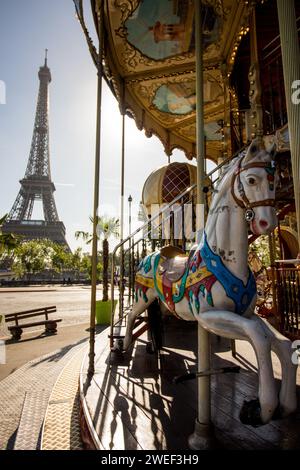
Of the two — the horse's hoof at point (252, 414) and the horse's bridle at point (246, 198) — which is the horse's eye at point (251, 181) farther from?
the horse's hoof at point (252, 414)

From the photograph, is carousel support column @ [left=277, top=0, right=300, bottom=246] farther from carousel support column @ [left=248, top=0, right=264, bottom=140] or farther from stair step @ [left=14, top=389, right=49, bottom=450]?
stair step @ [left=14, top=389, right=49, bottom=450]

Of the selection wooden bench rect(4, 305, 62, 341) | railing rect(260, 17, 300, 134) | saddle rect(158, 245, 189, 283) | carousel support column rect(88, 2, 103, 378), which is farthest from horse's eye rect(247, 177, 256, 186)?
wooden bench rect(4, 305, 62, 341)

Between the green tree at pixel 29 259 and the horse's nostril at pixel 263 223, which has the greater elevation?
the green tree at pixel 29 259

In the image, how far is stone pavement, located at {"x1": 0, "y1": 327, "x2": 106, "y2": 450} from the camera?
3.82 metres

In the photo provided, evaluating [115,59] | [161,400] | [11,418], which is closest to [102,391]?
[161,400]

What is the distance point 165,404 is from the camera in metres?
3.07

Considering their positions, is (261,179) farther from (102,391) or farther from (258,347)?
(102,391)

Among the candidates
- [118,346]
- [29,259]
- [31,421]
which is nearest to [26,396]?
[31,421]

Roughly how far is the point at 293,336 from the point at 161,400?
3.14 metres

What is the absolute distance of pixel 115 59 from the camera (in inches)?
232

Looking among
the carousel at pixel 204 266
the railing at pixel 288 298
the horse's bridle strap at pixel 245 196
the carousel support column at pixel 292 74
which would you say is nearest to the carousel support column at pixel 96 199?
the carousel at pixel 204 266

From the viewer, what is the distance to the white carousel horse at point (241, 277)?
193cm

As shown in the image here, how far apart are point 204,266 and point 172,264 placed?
3.14ft

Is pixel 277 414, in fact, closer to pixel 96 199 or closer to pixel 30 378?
pixel 96 199
